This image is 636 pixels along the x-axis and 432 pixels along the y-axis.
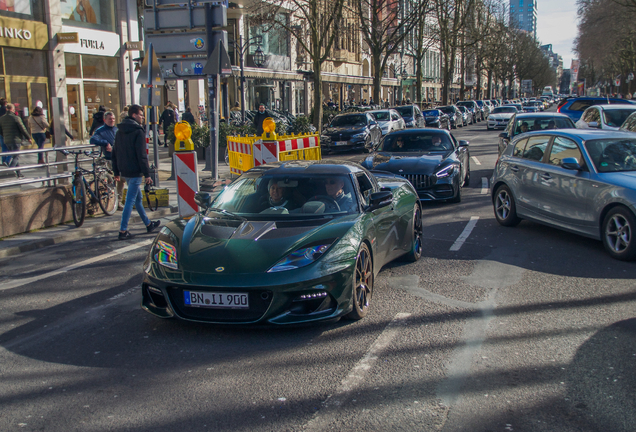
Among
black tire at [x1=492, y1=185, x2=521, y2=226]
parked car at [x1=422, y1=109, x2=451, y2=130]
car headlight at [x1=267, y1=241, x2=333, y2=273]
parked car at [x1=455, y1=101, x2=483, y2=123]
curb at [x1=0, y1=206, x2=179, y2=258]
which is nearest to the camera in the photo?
car headlight at [x1=267, y1=241, x2=333, y2=273]

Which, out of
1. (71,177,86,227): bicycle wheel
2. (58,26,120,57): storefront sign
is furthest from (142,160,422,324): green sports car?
(58,26,120,57): storefront sign

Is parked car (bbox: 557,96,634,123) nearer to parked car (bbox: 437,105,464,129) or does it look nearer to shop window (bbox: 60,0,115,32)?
parked car (bbox: 437,105,464,129)

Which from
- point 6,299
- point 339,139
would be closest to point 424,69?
point 339,139

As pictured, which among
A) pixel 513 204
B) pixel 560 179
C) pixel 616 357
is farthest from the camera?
pixel 513 204

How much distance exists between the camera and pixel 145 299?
16.6ft

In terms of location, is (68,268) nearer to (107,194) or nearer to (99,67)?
(107,194)

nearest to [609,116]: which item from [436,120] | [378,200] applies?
[378,200]

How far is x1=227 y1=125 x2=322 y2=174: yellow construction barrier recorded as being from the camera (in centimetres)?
1347

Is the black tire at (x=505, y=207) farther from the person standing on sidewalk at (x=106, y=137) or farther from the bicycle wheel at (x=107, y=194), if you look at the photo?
the person standing on sidewalk at (x=106, y=137)

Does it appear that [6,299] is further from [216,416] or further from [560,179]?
[560,179]

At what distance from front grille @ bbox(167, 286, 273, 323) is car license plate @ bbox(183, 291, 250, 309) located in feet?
0.11

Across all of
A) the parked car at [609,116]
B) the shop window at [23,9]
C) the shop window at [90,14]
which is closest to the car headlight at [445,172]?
the parked car at [609,116]

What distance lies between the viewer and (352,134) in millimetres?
24391

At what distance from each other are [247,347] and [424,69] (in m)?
88.8
